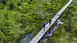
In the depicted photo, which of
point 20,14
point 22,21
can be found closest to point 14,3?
point 20,14

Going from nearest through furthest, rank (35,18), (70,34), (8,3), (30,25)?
1. (70,34)
2. (30,25)
3. (35,18)
4. (8,3)

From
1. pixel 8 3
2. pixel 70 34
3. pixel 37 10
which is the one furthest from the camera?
pixel 8 3

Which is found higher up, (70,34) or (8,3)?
(8,3)

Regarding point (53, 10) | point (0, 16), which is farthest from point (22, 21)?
point (53, 10)

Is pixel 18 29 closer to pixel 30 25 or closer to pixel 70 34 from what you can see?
pixel 30 25

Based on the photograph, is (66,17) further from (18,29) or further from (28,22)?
(18,29)

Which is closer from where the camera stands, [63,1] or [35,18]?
[35,18]
